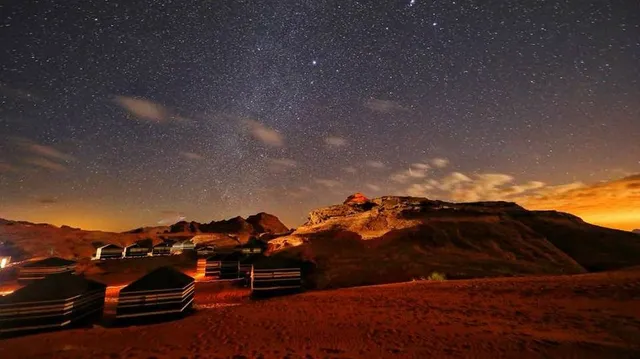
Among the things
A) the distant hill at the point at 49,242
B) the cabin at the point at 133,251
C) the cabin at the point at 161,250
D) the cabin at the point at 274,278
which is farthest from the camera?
the distant hill at the point at 49,242

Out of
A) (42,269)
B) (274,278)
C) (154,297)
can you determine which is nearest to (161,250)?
(42,269)

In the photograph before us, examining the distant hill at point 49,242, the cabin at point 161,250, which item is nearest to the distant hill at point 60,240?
the distant hill at point 49,242

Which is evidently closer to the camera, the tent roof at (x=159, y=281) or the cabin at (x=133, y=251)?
the tent roof at (x=159, y=281)

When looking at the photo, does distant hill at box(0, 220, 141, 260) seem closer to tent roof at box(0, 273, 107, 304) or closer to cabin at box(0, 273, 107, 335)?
tent roof at box(0, 273, 107, 304)

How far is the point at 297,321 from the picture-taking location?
38.5ft

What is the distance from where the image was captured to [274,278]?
19.3 m

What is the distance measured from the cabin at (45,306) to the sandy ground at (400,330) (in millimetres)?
969

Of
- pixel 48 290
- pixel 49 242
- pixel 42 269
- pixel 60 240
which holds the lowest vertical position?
pixel 42 269

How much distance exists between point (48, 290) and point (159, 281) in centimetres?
404

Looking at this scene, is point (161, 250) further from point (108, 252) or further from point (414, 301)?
point (414, 301)

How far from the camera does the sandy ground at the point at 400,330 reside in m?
8.17

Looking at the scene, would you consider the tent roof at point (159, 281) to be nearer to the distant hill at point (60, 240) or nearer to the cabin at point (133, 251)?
the cabin at point (133, 251)

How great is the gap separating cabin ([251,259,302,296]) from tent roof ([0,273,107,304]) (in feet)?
29.0

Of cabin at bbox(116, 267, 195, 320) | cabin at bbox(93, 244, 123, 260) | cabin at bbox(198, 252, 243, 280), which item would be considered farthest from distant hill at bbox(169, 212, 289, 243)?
cabin at bbox(116, 267, 195, 320)
